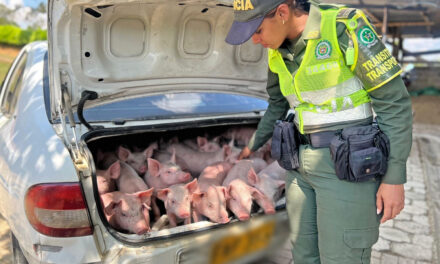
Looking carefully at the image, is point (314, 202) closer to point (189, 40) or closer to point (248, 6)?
point (248, 6)

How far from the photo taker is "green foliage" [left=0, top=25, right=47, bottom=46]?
80.3 feet

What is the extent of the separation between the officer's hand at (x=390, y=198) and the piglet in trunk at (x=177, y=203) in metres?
1.23

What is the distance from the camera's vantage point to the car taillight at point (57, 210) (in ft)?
6.42

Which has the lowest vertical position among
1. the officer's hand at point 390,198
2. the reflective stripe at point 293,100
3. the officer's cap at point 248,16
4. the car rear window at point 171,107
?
the officer's hand at point 390,198

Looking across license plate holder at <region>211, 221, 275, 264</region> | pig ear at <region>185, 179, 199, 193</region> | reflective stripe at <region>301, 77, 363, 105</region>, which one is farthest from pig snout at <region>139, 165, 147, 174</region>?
license plate holder at <region>211, 221, 275, 264</region>

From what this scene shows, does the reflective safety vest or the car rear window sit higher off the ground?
the reflective safety vest

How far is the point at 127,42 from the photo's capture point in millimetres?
2838

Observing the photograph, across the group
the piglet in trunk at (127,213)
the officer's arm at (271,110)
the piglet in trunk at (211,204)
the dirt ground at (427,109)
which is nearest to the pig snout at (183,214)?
the piglet in trunk at (211,204)

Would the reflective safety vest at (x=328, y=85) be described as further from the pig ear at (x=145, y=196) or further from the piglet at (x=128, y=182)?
the piglet at (x=128, y=182)

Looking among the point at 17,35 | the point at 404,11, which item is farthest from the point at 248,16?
the point at 17,35

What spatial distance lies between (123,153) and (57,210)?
1420mm

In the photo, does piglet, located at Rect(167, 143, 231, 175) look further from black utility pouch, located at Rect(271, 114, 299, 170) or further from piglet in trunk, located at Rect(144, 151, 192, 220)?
black utility pouch, located at Rect(271, 114, 299, 170)

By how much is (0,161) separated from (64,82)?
66 centimetres

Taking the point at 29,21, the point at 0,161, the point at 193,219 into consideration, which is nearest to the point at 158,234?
the point at 193,219
